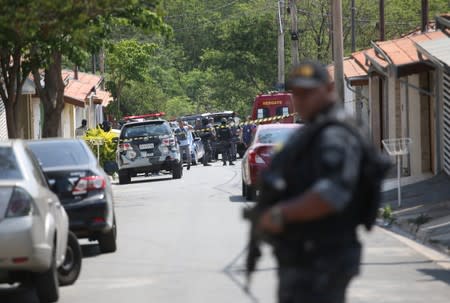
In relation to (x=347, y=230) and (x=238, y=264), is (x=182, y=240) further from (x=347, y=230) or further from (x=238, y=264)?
(x=347, y=230)

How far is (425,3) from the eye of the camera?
31578 mm

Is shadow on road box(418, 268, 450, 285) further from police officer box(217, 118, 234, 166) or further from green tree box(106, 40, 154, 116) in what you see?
green tree box(106, 40, 154, 116)

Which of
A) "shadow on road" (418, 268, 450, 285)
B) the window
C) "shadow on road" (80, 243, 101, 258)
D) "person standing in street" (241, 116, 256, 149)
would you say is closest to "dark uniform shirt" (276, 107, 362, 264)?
the window

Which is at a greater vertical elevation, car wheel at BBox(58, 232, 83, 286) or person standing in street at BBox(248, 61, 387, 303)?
person standing in street at BBox(248, 61, 387, 303)

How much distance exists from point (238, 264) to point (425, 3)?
702 inches

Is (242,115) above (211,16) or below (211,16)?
below

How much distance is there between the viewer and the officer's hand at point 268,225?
20.1 feet

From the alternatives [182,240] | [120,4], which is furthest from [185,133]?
[182,240]

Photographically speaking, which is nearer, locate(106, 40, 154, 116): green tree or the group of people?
the group of people

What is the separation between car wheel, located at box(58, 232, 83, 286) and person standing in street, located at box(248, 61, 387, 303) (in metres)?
7.14

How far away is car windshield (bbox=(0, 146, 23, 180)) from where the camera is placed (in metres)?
11.5

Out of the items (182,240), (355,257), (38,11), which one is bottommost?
(182,240)

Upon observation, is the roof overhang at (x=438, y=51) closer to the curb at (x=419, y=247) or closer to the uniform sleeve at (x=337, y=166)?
the curb at (x=419, y=247)

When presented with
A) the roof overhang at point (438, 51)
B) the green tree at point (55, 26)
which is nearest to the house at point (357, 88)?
the green tree at point (55, 26)
